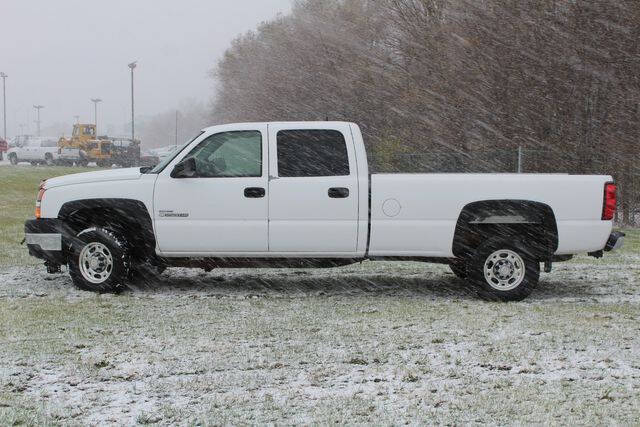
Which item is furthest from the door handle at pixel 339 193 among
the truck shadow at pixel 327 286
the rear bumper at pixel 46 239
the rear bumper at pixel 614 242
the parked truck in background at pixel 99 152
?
the parked truck in background at pixel 99 152

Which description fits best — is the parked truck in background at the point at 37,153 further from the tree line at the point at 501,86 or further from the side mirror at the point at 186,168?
the side mirror at the point at 186,168

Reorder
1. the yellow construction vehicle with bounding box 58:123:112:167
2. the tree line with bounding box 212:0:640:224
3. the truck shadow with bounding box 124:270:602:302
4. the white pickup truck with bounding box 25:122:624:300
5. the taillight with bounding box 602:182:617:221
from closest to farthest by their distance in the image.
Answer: the taillight with bounding box 602:182:617:221
the white pickup truck with bounding box 25:122:624:300
the truck shadow with bounding box 124:270:602:302
the tree line with bounding box 212:0:640:224
the yellow construction vehicle with bounding box 58:123:112:167

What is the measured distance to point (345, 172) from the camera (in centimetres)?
→ 866

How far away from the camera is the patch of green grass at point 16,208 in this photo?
12062mm

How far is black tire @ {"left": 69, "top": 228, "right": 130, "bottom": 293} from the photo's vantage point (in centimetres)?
881

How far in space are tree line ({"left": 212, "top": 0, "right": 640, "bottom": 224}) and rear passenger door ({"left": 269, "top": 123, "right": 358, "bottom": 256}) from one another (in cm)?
842

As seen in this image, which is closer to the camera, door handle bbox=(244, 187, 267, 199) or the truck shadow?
door handle bbox=(244, 187, 267, 199)

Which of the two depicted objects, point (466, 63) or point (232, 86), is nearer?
point (466, 63)

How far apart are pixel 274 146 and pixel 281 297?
1687mm

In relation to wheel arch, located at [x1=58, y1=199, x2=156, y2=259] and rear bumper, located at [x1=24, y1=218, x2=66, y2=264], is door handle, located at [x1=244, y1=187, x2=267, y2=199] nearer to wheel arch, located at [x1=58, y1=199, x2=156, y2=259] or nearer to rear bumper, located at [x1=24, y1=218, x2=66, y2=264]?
wheel arch, located at [x1=58, y1=199, x2=156, y2=259]

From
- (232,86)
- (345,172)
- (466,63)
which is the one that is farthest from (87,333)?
(232,86)

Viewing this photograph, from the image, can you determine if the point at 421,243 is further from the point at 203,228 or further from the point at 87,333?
the point at 87,333

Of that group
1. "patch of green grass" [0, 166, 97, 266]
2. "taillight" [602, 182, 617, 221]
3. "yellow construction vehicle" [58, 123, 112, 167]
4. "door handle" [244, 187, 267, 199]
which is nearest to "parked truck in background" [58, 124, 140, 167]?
"yellow construction vehicle" [58, 123, 112, 167]

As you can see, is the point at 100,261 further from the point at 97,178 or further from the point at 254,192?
the point at 254,192
